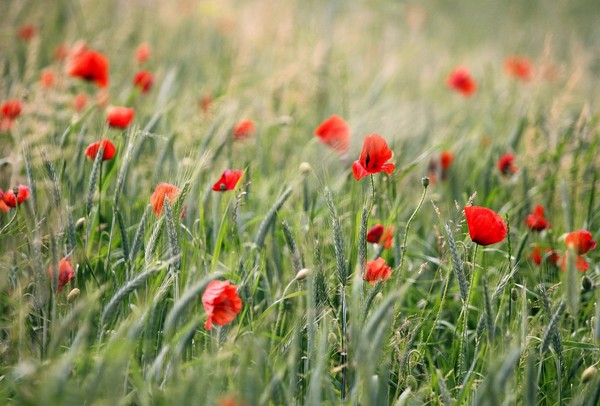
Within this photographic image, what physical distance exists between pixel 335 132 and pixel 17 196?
869 millimetres

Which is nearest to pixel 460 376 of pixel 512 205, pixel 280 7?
pixel 512 205

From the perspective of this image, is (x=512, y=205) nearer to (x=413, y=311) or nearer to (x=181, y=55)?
(x=413, y=311)

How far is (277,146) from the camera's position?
98.7 inches

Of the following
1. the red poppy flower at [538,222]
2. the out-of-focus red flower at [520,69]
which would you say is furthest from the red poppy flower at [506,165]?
the out-of-focus red flower at [520,69]

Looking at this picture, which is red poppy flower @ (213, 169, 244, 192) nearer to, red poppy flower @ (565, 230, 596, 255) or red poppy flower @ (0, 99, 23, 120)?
red poppy flower @ (565, 230, 596, 255)

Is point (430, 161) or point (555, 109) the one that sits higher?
point (555, 109)

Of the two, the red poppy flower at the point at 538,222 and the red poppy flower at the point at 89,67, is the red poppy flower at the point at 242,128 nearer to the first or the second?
the red poppy flower at the point at 89,67

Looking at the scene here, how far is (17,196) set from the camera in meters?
1.33

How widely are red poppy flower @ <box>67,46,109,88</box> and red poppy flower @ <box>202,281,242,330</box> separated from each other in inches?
52.3

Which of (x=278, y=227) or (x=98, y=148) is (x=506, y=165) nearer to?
(x=278, y=227)

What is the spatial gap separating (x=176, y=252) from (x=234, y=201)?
12.2 inches

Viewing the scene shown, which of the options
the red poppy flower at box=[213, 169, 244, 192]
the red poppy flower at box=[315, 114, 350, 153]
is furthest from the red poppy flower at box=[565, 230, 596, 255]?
the red poppy flower at box=[213, 169, 244, 192]

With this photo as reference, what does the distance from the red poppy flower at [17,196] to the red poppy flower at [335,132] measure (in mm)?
794

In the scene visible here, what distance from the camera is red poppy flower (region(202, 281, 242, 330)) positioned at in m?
1.13
